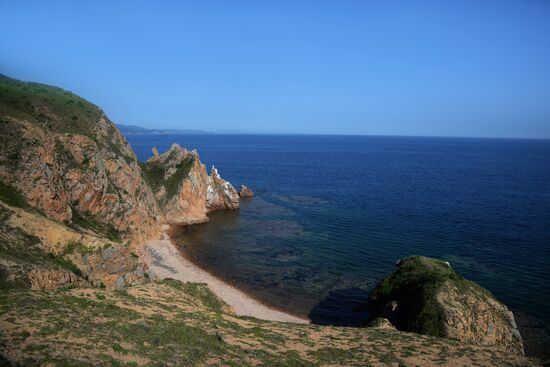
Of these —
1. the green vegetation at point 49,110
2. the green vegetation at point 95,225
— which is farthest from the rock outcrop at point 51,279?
the green vegetation at point 49,110

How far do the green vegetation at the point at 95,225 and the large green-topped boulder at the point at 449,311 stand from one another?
4131cm

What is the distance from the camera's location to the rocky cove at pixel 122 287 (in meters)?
24.9

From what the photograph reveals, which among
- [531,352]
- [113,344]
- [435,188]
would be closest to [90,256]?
[113,344]

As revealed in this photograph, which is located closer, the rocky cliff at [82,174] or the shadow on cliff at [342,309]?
the shadow on cliff at [342,309]

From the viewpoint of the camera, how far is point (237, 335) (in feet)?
93.4

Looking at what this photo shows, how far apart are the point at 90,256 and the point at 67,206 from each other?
18349 mm

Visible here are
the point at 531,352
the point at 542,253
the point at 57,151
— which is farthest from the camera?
the point at 542,253

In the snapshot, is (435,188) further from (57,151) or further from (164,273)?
(57,151)

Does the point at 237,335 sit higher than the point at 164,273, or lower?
higher

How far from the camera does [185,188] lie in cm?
8325

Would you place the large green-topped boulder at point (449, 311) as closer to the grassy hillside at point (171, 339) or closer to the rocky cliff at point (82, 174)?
the grassy hillside at point (171, 339)

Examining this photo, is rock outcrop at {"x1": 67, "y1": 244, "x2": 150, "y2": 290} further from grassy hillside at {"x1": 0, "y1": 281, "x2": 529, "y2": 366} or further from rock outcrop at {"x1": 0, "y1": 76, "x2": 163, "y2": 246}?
rock outcrop at {"x1": 0, "y1": 76, "x2": 163, "y2": 246}

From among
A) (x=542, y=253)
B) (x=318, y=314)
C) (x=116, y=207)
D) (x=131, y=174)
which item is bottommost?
(x=318, y=314)

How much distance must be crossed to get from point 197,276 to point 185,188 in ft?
104
